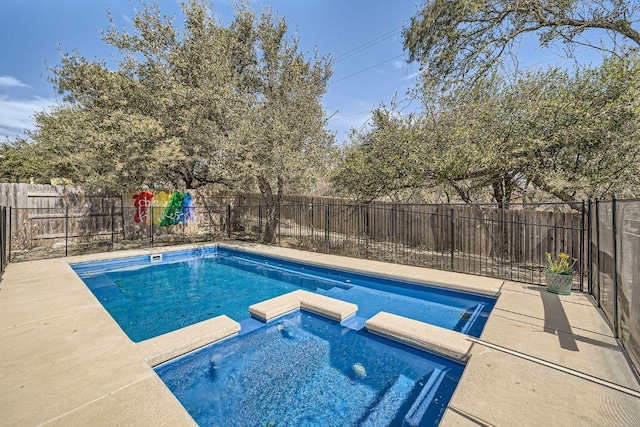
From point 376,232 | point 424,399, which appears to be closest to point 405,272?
point 424,399

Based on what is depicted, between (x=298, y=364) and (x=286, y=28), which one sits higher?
(x=286, y=28)

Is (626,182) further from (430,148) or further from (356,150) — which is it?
(356,150)

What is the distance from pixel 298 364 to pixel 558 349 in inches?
104

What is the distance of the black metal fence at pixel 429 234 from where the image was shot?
2992 mm

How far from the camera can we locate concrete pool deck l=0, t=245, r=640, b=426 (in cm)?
193

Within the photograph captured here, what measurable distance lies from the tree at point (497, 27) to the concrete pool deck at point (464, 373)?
4679 millimetres

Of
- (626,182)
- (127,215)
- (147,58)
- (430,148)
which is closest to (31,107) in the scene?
(127,215)

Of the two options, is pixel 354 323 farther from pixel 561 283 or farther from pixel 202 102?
pixel 202 102

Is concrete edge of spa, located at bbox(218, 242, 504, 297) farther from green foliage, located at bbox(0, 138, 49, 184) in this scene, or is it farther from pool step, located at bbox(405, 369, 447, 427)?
green foliage, located at bbox(0, 138, 49, 184)

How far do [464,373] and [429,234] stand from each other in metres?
6.58

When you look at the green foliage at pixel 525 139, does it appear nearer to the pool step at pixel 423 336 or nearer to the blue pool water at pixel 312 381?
the pool step at pixel 423 336

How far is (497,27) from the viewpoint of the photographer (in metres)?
5.62

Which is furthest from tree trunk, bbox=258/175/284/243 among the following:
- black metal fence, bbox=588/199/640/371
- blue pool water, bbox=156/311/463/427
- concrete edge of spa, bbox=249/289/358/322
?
black metal fence, bbox=588/199/640/371

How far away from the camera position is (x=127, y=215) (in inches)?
403
